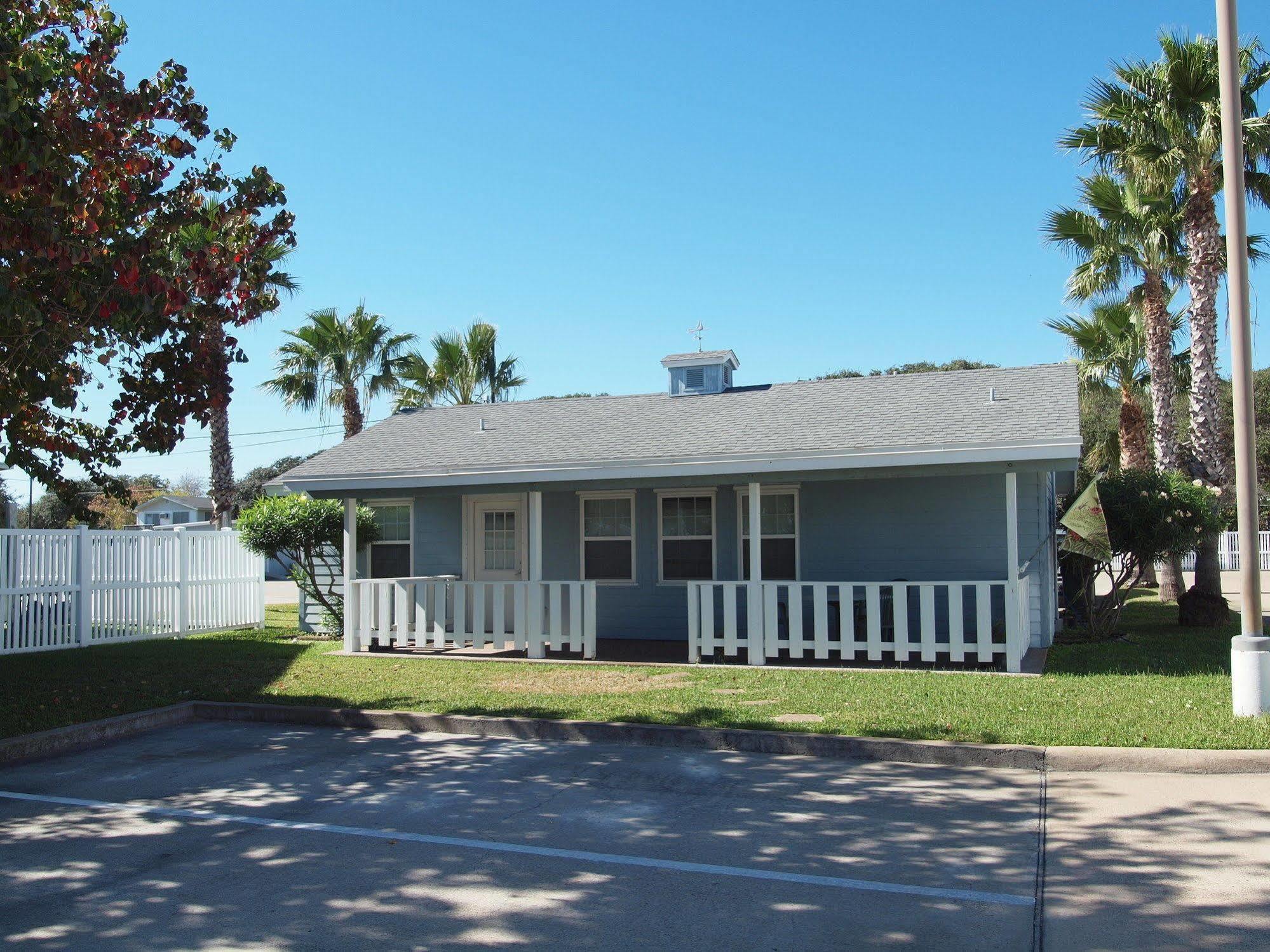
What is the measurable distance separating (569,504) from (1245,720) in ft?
32.0

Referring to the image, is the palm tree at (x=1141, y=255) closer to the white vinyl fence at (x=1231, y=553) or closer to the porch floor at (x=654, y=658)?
the porch floor at (x=654, y=658)

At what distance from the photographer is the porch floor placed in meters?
12.1

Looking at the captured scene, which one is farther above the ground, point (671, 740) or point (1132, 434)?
point (1132, 434)

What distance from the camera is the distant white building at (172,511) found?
68.1 meters

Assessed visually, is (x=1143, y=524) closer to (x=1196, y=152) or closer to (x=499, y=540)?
(x=1196, y=152)

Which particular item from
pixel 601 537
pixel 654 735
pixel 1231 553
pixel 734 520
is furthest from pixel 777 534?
pixel 1231 553

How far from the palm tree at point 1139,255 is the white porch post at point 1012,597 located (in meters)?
9.01

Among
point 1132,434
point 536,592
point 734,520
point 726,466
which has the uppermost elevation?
point 1132,434

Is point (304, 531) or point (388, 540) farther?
point (388, 540)

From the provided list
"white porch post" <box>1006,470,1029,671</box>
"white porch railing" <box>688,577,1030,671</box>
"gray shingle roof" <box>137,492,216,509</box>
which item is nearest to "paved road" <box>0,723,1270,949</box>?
"white porch post" <box>1006,470,1029,671</box>

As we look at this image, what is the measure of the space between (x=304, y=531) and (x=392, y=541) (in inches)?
55.1

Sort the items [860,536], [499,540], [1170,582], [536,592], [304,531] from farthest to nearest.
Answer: [1170,582] < [304,531] < [499,540] < [860,536] < [536,592]

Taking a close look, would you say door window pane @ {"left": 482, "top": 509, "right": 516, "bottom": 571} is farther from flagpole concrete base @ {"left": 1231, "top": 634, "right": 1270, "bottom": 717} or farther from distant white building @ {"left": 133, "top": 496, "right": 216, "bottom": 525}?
distant white building @ {"left": 133, "top": 496, "right": 216, "bottom": 525}

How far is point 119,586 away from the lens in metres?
15.7
